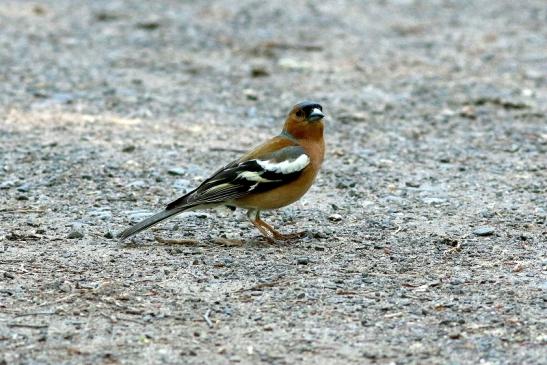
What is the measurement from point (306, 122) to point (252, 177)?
60 centimetres

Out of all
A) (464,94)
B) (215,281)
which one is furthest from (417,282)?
(464,94)

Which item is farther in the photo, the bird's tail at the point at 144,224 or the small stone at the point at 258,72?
the small stone at the point at 258,72

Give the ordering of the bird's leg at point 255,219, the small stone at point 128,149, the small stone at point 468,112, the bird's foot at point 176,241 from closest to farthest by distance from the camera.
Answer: the bird's foot at point 176,241
the bird's leg at point 255,219
the small stone at point 128,149
the small stone at point 468,112

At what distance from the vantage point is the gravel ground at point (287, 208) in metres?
5.52

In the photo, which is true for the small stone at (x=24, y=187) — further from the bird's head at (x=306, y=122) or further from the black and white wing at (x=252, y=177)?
the bird's head at (x=306, y=122)

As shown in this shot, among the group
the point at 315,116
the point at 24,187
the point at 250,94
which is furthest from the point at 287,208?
the point at 250,94

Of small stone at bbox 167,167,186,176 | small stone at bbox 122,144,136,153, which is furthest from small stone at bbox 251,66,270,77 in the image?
small stone at bbox 167,167,186,176

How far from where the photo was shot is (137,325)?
18.2ft

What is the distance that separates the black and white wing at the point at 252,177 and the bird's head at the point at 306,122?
0.23m

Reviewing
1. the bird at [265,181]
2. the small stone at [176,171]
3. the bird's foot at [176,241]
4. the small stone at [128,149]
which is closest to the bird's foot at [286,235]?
the bird at [265,181]

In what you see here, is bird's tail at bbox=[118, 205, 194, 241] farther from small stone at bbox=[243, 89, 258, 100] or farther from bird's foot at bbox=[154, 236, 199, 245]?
small stone at bbox=[243, 89, 258, 100]

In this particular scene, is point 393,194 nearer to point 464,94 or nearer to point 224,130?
point 224,130

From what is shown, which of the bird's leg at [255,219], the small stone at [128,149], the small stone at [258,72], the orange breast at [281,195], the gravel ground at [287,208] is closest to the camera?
the gravel ground at [287,208]

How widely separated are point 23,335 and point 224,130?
17.9 ft
